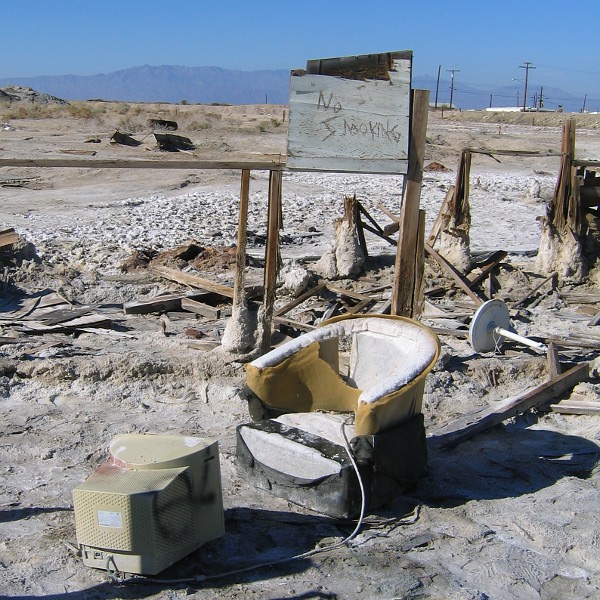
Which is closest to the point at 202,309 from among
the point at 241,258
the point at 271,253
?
the point at 241,258

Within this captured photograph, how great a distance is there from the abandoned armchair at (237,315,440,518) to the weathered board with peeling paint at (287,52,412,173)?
1.36 metres

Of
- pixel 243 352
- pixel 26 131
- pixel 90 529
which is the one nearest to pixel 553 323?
pixel 243 352

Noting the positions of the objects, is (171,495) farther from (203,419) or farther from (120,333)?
(120,333)

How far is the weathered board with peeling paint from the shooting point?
6.98m

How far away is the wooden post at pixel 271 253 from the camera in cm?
822

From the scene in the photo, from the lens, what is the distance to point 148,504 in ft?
15.4

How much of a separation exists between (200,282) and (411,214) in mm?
3926

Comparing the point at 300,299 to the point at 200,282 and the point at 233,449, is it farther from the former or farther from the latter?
the point at 233,449

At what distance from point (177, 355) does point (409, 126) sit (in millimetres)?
3293

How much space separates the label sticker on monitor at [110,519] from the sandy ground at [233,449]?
375 millimetres

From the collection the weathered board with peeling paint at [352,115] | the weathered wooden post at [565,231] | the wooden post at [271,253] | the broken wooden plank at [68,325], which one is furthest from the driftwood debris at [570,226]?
the broken wooden plank at [68,325]

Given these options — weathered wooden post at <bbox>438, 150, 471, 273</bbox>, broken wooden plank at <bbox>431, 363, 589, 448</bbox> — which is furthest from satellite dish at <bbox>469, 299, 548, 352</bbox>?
weathered wooden post at <bbox>438, 150, 471, 273</bbox>

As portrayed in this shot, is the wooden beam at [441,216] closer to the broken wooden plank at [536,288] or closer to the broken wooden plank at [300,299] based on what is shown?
the broken wooden plank at [536,288]

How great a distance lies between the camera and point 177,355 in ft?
28.2
